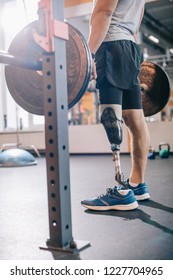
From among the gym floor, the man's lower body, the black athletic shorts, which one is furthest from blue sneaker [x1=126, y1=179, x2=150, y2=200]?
the black athletic shorts

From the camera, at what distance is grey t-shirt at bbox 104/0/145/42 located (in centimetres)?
175

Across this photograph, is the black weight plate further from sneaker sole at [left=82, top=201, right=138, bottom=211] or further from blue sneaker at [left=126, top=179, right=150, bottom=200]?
blue sneaker at [left=126, top=179, right=150, bottom=200]

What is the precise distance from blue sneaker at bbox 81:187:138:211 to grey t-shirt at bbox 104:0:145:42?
2.42ft

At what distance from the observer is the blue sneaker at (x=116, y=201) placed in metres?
1.71

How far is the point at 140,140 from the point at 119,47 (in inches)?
19.3

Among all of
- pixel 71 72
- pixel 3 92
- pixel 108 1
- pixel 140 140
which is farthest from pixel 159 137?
pixel 71 72

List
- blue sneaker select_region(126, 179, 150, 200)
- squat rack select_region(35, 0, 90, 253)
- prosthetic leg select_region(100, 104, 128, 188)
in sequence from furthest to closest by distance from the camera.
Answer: blue sneaker select_region(126, 179, 150, 200), prosthetic leg select_region(100, 104, 128, 188), squat rack select_region(35, 0, 90, 253)

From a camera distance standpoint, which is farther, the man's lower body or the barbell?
the man's lower body

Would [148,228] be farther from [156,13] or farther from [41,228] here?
[156,13]

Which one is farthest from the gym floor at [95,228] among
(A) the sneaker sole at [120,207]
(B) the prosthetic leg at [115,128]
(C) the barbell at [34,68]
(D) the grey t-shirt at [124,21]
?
(D) the grey t-shirt at [124,21]

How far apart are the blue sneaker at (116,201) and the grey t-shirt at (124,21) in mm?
737

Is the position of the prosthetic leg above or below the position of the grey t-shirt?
below

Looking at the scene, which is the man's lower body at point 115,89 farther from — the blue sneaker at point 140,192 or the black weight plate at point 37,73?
the black weight plate at point 37,73
